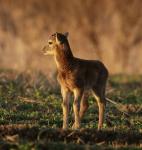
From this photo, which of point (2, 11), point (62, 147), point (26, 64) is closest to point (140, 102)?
point (62, 147)

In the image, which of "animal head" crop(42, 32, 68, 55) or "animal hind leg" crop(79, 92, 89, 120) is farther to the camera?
"animal hind leg" crop(79, 92, 89, 120)

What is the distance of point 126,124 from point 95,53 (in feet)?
53.5

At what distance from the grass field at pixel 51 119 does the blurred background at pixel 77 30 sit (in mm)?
8757

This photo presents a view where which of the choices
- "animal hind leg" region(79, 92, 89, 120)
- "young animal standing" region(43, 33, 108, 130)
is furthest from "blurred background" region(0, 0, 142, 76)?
"young animal standing" region(43, 33, 108, 130)

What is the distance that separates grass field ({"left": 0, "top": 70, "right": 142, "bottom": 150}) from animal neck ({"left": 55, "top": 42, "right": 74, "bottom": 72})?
1077mm

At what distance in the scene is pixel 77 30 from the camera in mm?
30797

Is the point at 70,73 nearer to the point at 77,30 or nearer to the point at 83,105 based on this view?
the point at 83,105

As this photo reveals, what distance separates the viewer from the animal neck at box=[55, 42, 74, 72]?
524 inches

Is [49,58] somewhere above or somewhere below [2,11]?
below

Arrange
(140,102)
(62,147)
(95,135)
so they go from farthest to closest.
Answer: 1. (140,102)
2. (95,135)
3. (62,147)

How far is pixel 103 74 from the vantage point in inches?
548

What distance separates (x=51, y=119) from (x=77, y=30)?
1694 cm

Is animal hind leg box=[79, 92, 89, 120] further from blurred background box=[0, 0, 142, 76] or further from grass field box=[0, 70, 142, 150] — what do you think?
blurred background box=[0, 0, 142, 76]

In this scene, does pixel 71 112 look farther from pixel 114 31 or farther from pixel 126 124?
pixel 114 31
